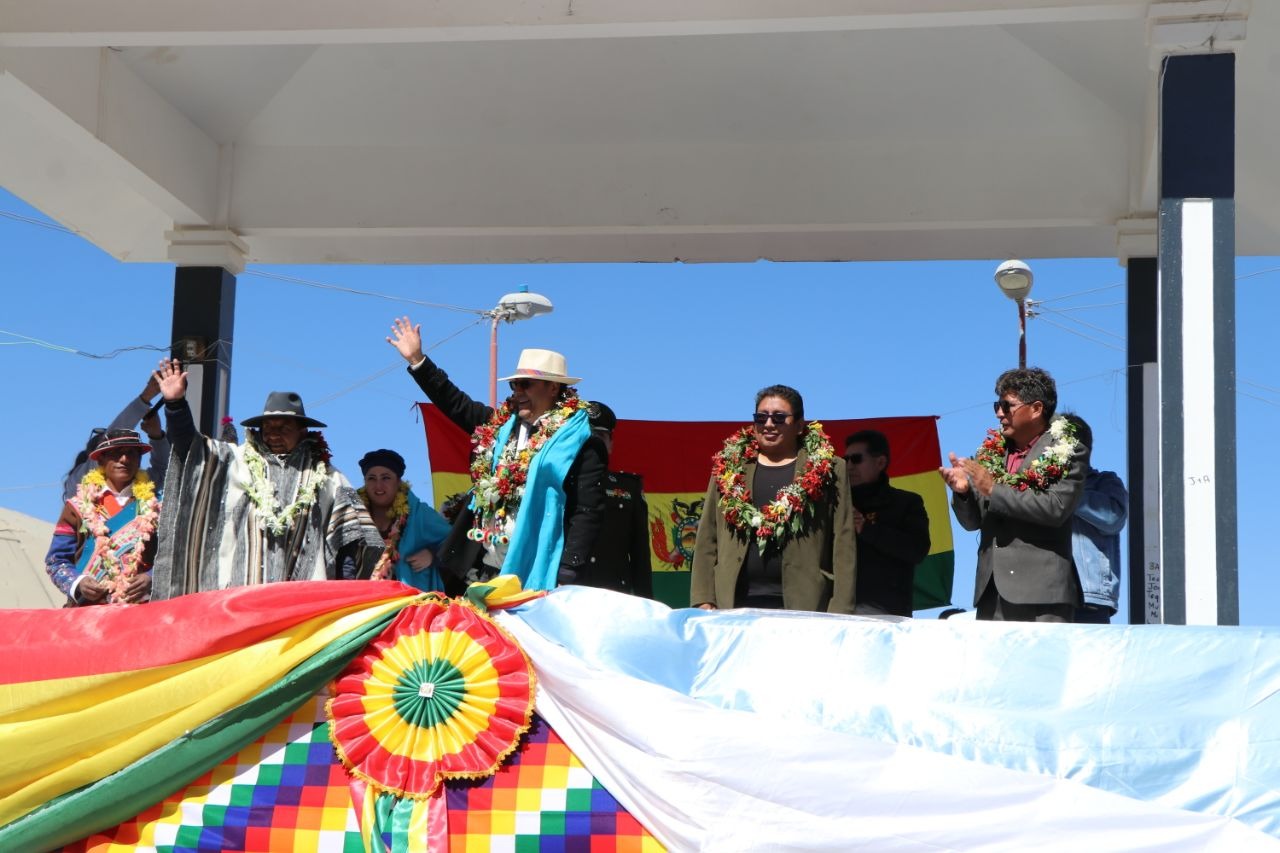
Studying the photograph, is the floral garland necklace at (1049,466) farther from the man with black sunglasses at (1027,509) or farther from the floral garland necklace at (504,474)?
the floral garland necklace at (504,474)

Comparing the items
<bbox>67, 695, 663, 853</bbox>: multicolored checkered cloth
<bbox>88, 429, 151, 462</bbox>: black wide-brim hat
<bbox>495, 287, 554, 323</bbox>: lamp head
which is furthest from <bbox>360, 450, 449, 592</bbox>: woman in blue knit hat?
<bbox>495, 287, 554, 323</bbox>: lamp head

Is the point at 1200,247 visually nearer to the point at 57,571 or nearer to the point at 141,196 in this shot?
the point at 57,571

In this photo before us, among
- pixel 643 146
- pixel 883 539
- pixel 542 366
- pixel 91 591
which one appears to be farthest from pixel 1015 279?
pixel 91 591

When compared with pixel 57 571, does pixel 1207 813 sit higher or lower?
lower

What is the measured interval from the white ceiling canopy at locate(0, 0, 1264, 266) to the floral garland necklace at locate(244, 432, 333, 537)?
2516mm

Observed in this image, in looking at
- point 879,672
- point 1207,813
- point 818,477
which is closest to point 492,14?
point 818,477

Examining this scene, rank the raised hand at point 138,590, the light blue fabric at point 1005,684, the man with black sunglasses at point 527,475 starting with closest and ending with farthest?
the light blue fabric at point 1005,684 < the man with black sunglasses at point 527,475 < the raised hand at point 138,590

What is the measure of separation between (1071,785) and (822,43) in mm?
5286

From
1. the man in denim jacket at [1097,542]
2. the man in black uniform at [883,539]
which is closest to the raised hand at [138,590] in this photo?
the man in black uniform at [883,539]

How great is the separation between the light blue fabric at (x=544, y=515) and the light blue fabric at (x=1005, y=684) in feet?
3.87

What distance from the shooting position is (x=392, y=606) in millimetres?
4484

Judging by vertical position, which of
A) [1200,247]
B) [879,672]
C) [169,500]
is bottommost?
[879,672]

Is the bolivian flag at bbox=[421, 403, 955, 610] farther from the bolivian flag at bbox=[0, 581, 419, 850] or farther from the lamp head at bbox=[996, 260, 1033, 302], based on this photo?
the bolivian flag at bbox=[0, 581, 419, 850]

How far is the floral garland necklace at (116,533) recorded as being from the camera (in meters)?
6.34
